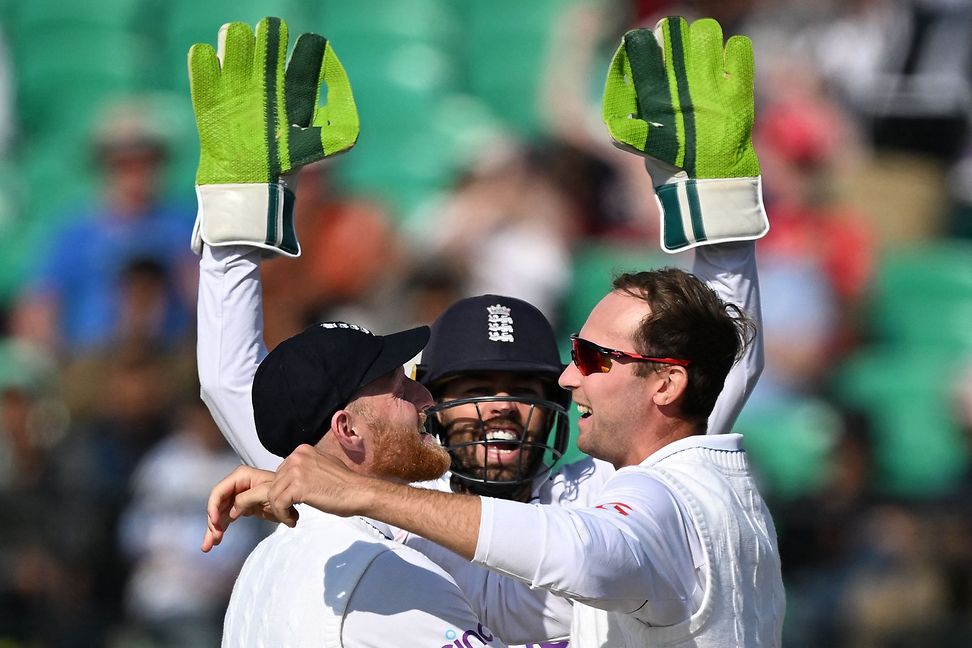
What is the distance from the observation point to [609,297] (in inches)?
116

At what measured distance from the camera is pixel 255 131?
3.29 metres

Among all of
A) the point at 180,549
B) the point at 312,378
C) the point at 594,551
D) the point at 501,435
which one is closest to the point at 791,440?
the point at 180,549

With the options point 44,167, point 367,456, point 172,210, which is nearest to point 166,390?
point 172,210

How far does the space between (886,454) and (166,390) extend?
11.9ft

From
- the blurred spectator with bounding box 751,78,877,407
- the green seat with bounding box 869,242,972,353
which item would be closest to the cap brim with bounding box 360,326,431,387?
the blurred spectator with bounding box 751,78,877,407

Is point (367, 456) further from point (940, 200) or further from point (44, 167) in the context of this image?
point (44, 167)

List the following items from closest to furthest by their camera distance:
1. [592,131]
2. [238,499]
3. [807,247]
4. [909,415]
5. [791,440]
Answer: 1. [238,499]
2. [791,440]
3. [909,415]
4. [807,247]
5. [592,131]

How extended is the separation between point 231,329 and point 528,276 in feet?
13.7

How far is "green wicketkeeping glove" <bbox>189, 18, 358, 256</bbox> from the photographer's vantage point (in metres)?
3.28

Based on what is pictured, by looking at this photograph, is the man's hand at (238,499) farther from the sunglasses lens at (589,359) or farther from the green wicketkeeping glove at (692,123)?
the green wicketkeeping glove at (692,123)

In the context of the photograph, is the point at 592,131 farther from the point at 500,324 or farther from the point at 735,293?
the point at 735,293

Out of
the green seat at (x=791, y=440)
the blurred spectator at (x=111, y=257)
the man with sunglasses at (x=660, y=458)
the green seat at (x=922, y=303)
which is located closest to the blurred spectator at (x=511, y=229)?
the green seat at (x=791, y=440)

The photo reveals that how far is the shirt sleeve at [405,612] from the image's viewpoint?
2.56 metres

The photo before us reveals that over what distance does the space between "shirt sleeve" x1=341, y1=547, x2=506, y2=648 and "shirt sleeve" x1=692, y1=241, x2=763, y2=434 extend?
99 cm
